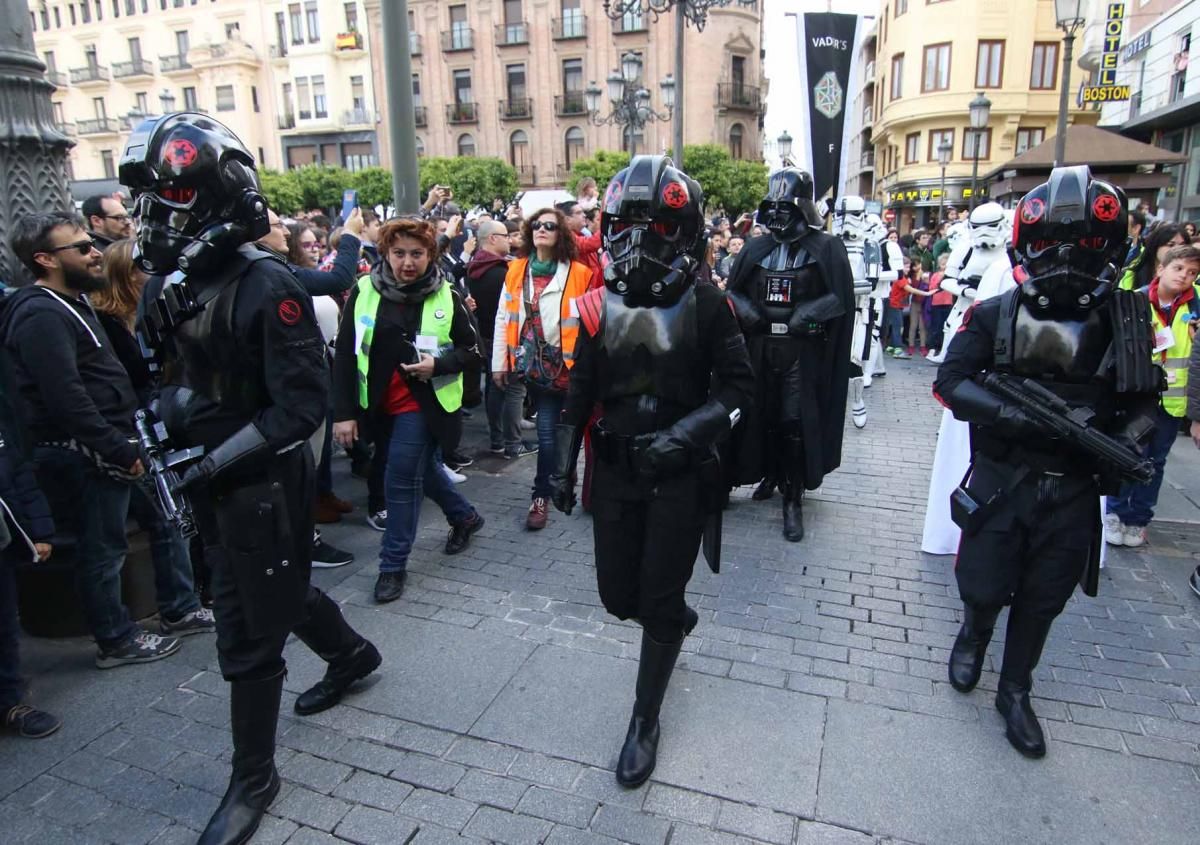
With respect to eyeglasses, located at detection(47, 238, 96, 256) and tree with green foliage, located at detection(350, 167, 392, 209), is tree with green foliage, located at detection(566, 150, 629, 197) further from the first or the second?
eyeglasses, located at detection(47, 238, 96, 256)

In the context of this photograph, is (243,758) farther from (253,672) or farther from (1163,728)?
(1163,728)

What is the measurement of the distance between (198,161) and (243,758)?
201 cm

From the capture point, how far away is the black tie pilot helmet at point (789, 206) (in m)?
4.94

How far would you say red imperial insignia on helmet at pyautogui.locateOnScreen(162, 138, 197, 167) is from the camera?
2.34 metres

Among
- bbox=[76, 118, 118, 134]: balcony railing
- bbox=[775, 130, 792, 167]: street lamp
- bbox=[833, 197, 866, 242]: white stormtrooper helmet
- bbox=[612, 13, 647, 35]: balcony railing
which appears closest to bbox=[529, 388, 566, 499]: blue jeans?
bbox=[833, 197, 866, 242]: white stormtrooper helmet

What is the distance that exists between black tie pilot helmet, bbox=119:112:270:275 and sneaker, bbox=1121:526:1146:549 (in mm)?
5360

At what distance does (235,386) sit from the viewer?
8.33ft

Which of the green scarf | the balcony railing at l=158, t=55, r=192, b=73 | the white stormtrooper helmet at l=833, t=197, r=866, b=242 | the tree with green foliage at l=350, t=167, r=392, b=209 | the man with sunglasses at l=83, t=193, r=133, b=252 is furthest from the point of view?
the balcony railing at l=158, t=55, r=192, b=73

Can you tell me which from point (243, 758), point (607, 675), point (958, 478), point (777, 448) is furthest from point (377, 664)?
point (958, 478)

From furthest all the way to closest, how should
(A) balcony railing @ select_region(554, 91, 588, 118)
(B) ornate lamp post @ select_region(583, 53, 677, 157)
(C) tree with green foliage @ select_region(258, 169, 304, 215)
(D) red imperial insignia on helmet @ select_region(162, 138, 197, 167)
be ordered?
(A) balcony railing @ select_region(554, 91, 588, 118)
(C) tree with green foliage @ select_region(258, 169, 304, 215)
(B) ornate lamp post @ select_region(583, 53, 677, 157)
(D) red imperial insignia on helmet @ select_region(162, 138, 197, 167)

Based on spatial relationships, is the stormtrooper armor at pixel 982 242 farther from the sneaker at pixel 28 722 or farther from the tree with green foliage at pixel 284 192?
the tree with green foliage at pixel 284 192

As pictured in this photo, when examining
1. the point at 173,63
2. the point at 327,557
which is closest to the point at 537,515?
the point at 327,557

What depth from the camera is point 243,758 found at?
2625 millimetres

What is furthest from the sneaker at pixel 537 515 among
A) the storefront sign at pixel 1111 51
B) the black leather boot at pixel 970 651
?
the storefront sign at pixel 1111 51
